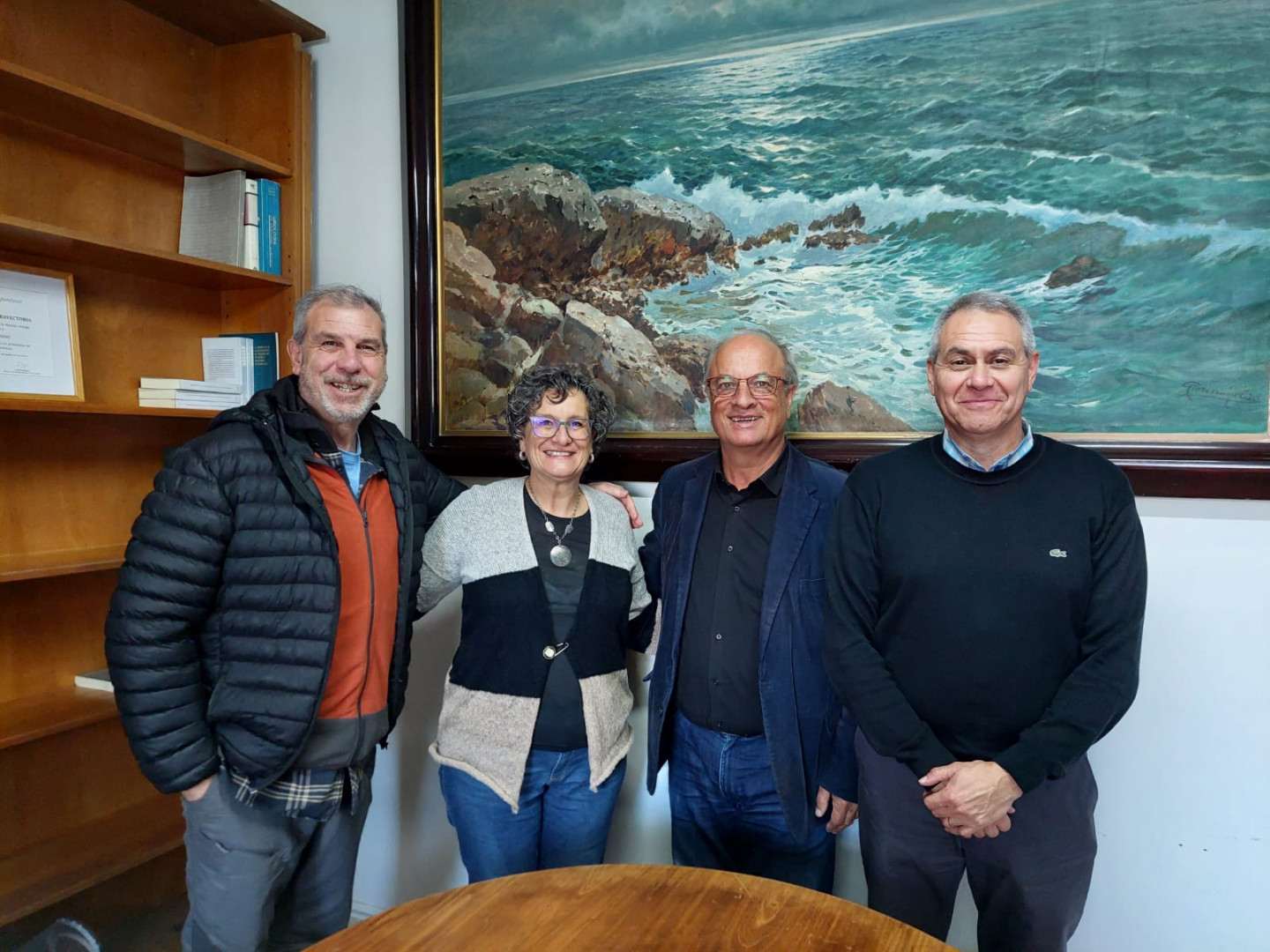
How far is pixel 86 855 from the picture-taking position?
203cm

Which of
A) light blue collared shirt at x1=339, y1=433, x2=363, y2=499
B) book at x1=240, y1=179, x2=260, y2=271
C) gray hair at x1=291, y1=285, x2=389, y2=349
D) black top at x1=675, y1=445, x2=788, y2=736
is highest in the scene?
book at x1=240, y1=179, x2=260, y2=271

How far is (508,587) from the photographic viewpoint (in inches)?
65.2

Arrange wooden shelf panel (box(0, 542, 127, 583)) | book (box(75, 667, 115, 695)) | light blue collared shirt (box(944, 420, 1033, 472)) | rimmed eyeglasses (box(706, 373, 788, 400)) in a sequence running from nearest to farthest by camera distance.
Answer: light blue collared shirt (box(944, 420, 1033, 472)) < rimmed eyeglasses (box(706, 373, 788, 400)) < wooden shelf panel (box(0, 542, 127, 583)) < book (box(75, 667, 115, 695))

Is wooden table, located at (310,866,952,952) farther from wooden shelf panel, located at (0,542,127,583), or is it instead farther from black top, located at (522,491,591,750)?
wooden shelf panel, located at (0,542,127,583)

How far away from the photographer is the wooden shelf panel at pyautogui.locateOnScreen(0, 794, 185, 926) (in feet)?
6.05

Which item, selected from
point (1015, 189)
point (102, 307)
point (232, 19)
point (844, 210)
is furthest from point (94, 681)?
point (1015, 189)

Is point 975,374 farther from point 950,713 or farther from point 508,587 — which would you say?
point 508,587

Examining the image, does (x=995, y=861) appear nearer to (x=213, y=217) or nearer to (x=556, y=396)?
(x=556, y=396)

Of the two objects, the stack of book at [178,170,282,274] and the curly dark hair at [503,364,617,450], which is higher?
the stack of book at [178,170,282,274]

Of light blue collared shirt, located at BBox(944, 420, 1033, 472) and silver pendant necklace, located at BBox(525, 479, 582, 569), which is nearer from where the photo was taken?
light blue collared shirt, located at BBox(944, 420, 1033, 472)

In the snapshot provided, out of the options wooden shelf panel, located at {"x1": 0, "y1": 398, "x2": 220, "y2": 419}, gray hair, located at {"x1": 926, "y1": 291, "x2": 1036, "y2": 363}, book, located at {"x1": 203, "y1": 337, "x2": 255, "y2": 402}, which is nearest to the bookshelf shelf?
wooden shelf panel, located at {"x1": 0, "y1": 398, "x2": 220, "y2": 419}

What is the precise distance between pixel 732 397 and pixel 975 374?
0.50 m

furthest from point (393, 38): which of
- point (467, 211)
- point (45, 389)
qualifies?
point (45, 389)

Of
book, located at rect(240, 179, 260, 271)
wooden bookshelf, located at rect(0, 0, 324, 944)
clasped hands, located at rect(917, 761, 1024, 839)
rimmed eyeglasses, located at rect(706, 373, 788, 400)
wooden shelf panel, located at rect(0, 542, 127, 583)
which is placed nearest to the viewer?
clasped hands, located at rect(917, 761, 1024, 839)
